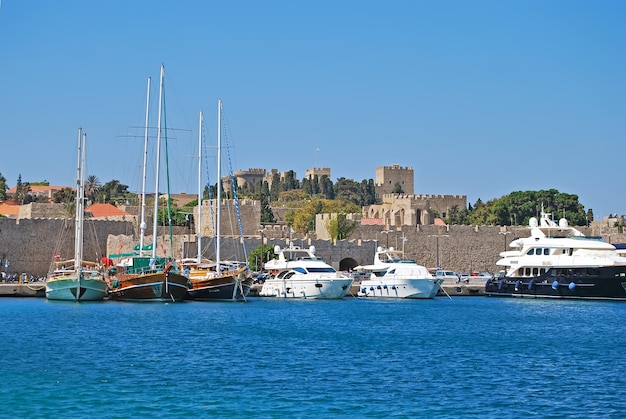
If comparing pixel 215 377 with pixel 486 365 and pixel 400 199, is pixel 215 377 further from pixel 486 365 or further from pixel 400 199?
pixel 400 199

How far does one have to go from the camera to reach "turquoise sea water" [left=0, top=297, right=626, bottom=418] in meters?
16.7

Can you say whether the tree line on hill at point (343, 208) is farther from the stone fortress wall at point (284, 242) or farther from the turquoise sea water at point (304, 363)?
the turquoise sea water at point (304, 363)

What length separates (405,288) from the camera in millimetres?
41594

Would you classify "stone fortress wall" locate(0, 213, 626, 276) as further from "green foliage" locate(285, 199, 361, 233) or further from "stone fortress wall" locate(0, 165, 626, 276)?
"green foliage" locate(285, 199, 361, 233)

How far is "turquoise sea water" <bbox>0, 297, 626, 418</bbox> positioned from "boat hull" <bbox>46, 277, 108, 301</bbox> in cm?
211

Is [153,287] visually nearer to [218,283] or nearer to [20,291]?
[218,283]

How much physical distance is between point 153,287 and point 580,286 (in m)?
15.3

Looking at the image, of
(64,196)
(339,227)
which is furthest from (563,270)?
(64,196)

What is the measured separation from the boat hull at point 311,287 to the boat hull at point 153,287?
16.1 ft

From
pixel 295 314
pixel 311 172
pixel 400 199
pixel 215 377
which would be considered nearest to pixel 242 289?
pixel 295 314

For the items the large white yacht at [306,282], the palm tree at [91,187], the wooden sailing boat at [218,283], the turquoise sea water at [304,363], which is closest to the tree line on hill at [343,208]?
the palm tree at [91,187]

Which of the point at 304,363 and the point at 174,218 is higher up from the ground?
the point at 174,218

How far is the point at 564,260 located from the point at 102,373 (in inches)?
977

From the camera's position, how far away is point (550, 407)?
16750mm
